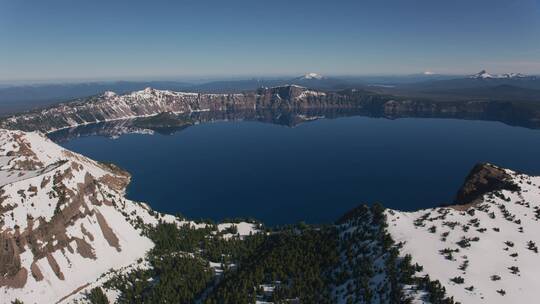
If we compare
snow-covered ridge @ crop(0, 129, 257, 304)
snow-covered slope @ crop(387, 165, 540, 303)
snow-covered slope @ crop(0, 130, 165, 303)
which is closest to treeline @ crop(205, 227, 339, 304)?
snow-covered slope @ crop(387, 165, 540, 303)

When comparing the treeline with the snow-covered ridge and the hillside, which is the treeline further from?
the snow-covered ridge

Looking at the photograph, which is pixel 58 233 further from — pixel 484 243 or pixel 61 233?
pixel 484 243

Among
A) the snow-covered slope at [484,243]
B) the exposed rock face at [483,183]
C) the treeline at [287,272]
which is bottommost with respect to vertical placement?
the treeline at [287,272]

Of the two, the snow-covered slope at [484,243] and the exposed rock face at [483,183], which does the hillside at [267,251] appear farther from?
the exposed rock face at [483,183]

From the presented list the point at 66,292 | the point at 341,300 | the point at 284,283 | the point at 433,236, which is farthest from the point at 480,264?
the point at 66,292

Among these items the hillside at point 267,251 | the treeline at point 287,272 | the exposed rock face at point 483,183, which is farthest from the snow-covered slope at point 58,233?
the exposed rock face at point 483,183

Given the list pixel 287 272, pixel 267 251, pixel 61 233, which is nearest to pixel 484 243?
pixel 287 272

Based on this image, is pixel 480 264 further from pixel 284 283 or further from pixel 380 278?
pixel 284 283
